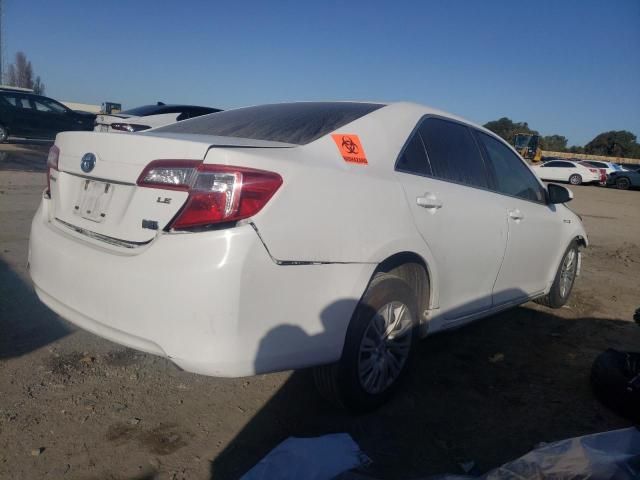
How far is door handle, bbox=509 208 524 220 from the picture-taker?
3463 mm

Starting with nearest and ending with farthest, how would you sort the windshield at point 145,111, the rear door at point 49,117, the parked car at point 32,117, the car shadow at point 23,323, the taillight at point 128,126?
the car shadow at point 23,323 < the taillight at point 128,126 < the windshield at point 145,111 < the parked car at point 32,117 < the rear door at point 49,117

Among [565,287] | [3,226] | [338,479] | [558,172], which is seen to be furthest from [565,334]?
[558,172]

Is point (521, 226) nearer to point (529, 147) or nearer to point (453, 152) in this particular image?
point (453, 152)

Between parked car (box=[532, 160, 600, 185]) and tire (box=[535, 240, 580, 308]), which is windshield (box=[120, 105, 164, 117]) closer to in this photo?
tire (box=[535, 240, 580, 308])

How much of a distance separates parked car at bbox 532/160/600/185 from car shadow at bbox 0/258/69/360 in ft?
91.7

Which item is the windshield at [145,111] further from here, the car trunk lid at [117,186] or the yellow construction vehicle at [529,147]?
the yellow construction vehicle at [529,147]

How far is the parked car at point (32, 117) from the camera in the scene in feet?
52.1

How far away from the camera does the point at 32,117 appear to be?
16.4 m

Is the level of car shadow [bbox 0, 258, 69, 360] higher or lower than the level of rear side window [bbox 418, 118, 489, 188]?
lower

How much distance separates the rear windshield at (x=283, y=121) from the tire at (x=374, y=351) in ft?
2.68

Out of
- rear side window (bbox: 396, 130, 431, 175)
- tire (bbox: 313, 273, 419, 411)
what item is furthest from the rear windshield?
tire (bbox: 313, 273, 419, 411)

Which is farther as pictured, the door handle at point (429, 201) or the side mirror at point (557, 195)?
the side mirror at point (557, 195)

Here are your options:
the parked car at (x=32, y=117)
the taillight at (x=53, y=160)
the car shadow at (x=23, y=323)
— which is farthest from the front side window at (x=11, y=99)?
the taillight at (x=53, y=160)

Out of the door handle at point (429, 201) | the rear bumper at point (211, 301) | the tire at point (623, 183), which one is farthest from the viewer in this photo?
the tire at point (623, 183)
